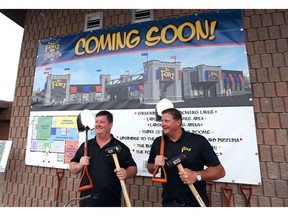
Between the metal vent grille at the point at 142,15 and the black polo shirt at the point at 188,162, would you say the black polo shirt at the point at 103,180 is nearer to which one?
the black polo shirt at the point at 188,162

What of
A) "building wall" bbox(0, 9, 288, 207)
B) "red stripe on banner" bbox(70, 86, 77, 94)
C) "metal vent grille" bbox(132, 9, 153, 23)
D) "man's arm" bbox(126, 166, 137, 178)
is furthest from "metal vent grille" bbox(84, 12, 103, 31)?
"man's arm" bbox(126, 166, 137, 178)

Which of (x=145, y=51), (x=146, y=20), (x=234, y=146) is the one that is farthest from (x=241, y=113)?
(x=146, y=20)

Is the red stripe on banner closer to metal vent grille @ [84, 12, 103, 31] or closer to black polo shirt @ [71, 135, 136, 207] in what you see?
metal vent grille @ [84, 12, 103, 31]

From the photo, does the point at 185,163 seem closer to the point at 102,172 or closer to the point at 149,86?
the point at 102,172

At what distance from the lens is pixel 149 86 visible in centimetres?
198

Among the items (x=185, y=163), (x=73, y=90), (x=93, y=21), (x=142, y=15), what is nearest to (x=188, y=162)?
(x=185, y=163)

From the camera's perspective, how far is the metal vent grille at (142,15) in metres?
2.15

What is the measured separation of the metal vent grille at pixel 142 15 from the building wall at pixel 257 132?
0.24 ft

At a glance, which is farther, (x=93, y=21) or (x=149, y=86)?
(x=93, y=21)

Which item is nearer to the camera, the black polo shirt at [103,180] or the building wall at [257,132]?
the black polo shirt at [103,180]

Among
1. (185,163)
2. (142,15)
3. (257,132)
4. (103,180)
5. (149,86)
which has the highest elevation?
(142,15)

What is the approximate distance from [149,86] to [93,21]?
125 centimetres

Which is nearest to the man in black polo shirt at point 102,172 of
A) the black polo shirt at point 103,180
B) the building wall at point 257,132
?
the black polo shirt at point 103,180

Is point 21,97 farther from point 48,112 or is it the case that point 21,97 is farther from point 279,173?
point 279,173
